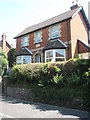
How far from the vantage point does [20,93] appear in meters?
13.2

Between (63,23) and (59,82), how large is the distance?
388 inches

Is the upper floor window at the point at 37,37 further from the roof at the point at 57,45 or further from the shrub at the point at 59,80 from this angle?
the shrub at the point at 59,80

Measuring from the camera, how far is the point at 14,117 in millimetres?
7785

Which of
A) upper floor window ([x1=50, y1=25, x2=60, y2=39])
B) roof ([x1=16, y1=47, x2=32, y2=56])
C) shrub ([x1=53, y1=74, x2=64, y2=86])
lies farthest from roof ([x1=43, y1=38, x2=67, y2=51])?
shrub ([x1=53, y1=74, x2=64, y2=86])

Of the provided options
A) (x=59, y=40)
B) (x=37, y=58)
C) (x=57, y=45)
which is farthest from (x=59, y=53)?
(x=37, y=58)

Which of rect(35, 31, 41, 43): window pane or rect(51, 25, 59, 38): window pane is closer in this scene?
rect(51, 25, 59, 38): window pane

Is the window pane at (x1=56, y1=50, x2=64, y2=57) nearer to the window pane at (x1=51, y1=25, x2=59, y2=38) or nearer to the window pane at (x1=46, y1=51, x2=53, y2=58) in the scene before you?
the window pane at (x1=46, y1=51, x2=53, y2=58)

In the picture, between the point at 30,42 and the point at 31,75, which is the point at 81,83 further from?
the point at 30,42

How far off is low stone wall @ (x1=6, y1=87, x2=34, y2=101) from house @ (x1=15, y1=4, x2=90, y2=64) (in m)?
5.92

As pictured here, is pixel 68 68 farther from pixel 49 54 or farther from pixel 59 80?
pixel 49 54

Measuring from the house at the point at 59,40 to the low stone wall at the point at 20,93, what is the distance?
5920 mm

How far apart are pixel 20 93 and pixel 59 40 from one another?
8.19 meters

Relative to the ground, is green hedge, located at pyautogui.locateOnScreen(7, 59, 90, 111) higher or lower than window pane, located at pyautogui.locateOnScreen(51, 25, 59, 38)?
lower

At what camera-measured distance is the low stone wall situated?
40.3 feet
